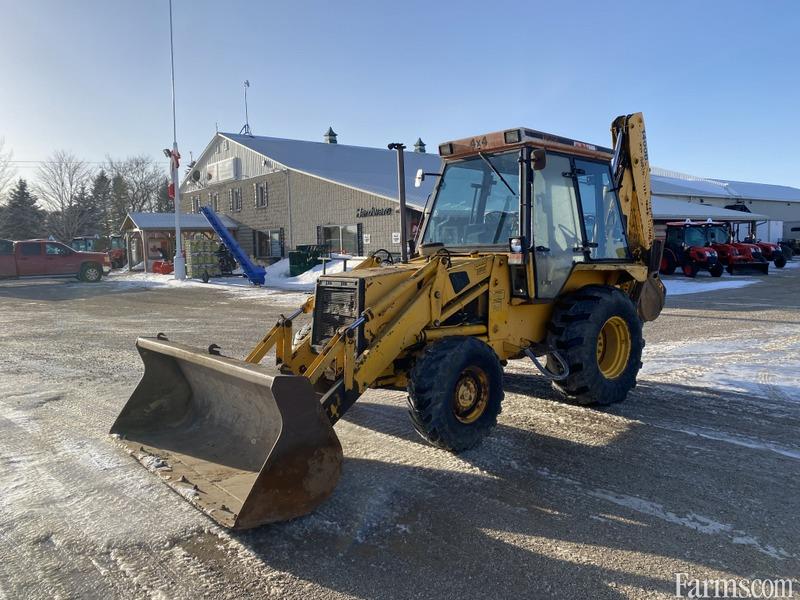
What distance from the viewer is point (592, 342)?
5.62 metres

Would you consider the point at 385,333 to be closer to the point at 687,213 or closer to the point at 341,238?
the point at 341,238

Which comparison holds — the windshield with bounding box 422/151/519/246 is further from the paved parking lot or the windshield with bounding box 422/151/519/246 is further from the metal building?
the metal building

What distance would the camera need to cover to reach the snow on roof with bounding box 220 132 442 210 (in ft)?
93.5

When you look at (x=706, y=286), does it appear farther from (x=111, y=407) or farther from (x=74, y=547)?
(x=74, y=547)

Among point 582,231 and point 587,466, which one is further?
point 582,231

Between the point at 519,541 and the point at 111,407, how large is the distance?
15.1 feet

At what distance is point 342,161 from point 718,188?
111 feet

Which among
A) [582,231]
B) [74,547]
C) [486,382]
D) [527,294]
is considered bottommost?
[74,547]

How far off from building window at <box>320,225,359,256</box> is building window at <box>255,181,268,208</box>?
17.2ft

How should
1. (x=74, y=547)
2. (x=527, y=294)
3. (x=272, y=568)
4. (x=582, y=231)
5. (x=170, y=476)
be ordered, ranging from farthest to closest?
(x=582, y=231) < (x=527, y=294) < (x=170, y=476) < (x=74, y=547) < (x=272, y=568)

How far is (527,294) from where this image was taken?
213 inches

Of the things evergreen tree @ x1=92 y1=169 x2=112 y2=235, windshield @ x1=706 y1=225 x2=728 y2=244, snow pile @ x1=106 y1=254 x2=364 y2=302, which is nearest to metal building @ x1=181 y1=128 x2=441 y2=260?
snow pile @ x1=106 y1=254 x2=364 y2=302

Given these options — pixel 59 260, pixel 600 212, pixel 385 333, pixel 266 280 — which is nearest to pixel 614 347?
pixel 600 212

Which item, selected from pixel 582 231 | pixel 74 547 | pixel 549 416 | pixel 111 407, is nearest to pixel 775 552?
pixel 549 416
